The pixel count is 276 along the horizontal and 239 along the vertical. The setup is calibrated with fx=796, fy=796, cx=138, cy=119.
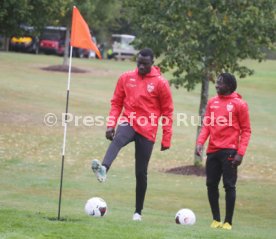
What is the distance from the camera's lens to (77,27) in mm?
10281

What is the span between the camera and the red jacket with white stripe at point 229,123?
33.9 ft

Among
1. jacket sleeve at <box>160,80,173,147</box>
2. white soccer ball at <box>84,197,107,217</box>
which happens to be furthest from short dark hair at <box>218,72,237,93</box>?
white soccer ball at <box>84,197,107,217</box>

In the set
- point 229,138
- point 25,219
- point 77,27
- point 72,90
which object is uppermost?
point 77,27

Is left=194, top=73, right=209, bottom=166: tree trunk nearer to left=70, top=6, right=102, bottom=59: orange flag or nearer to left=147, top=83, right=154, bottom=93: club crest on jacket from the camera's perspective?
left=147, top=83, right=154, bottom=93: club crest on jacket

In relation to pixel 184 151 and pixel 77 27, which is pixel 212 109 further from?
pixel 184 151

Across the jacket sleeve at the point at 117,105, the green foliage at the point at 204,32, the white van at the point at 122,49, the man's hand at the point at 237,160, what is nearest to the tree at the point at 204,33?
the green foliage at the point at 204,32

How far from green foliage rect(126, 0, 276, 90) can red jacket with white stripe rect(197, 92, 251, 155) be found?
8.51 m

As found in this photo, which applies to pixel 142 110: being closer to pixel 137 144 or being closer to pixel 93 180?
pixel 137 144

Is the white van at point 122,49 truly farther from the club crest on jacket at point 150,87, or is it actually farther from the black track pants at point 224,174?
the club crest on jacket at point 150,87

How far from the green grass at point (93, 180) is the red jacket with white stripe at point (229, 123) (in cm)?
113

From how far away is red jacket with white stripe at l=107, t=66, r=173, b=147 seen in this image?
33.8ft

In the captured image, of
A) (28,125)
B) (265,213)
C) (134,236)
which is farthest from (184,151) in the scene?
(134,236)

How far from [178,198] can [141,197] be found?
5.29 metres

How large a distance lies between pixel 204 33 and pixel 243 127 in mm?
8957
